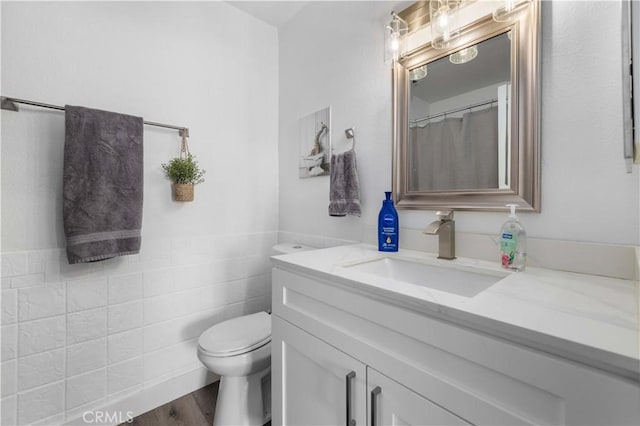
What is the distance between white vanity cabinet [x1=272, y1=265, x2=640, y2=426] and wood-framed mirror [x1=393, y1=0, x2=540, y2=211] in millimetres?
599

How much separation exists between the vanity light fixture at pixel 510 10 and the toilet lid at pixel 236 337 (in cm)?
161

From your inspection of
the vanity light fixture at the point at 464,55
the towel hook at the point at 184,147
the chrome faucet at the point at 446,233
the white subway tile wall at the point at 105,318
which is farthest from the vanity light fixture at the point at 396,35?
the white subway tile wall at the point at 105,318

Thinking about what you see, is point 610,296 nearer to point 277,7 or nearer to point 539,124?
point 539,124

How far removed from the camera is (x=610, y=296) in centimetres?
63

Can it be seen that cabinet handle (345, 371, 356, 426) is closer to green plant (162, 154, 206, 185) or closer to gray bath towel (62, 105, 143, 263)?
gray bath towel (62, 105, 143, 263)

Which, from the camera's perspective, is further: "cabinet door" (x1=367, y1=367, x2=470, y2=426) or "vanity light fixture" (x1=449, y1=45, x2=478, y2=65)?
"vanity light fixture" (x1=449, y1=45, x2=478, y2=65)

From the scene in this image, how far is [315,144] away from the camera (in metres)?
1.71

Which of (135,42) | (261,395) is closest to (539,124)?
(261,395)

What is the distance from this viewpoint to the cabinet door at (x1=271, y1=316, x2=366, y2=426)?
77 centimetres

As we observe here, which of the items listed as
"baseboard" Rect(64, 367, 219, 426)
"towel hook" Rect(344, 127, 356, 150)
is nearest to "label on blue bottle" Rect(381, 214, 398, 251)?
"towel hook" Rect(344, 127, 356, 150)

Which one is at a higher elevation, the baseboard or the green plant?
the green plant

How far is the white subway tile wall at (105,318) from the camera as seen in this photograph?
118 cm

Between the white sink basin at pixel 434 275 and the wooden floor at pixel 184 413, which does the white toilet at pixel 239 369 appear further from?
the white sink basin at pixel 434 275

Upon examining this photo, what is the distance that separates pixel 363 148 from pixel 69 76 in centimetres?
143
